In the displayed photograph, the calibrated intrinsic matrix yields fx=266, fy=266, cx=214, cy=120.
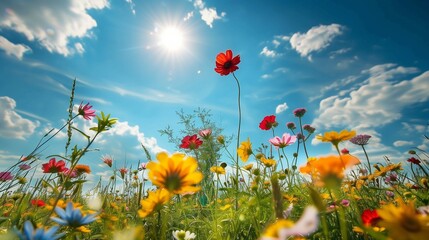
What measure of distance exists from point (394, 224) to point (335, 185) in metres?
0.21

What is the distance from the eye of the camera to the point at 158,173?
0.82m

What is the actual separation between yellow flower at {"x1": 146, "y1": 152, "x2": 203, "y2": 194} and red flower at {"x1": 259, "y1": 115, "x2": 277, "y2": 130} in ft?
8.25

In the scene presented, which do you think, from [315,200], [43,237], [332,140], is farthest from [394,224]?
[43,237]

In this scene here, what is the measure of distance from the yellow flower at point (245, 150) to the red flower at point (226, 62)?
929mm

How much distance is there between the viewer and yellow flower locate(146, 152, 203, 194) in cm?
83

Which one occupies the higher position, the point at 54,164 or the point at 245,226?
the point at 54,164

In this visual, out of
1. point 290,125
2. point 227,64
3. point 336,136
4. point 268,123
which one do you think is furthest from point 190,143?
point 290,125

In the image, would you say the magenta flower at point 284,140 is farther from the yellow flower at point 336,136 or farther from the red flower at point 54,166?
the red flower at point 54,166

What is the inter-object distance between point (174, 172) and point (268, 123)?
8.41 feet

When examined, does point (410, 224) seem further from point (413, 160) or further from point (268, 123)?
point (413, 160)

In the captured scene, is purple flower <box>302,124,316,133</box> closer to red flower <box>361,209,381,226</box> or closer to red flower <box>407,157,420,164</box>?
red flower <box>407,157,420,164</box>

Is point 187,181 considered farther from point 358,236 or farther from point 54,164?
point 54,164

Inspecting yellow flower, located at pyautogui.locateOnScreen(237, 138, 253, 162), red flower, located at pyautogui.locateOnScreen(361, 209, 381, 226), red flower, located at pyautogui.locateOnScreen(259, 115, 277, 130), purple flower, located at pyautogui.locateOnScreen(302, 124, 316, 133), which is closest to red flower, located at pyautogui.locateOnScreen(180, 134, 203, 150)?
yellow flower, located at pyautogui.locateOnScreen(237, 138, 253, 162)

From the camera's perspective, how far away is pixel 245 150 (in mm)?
2119
